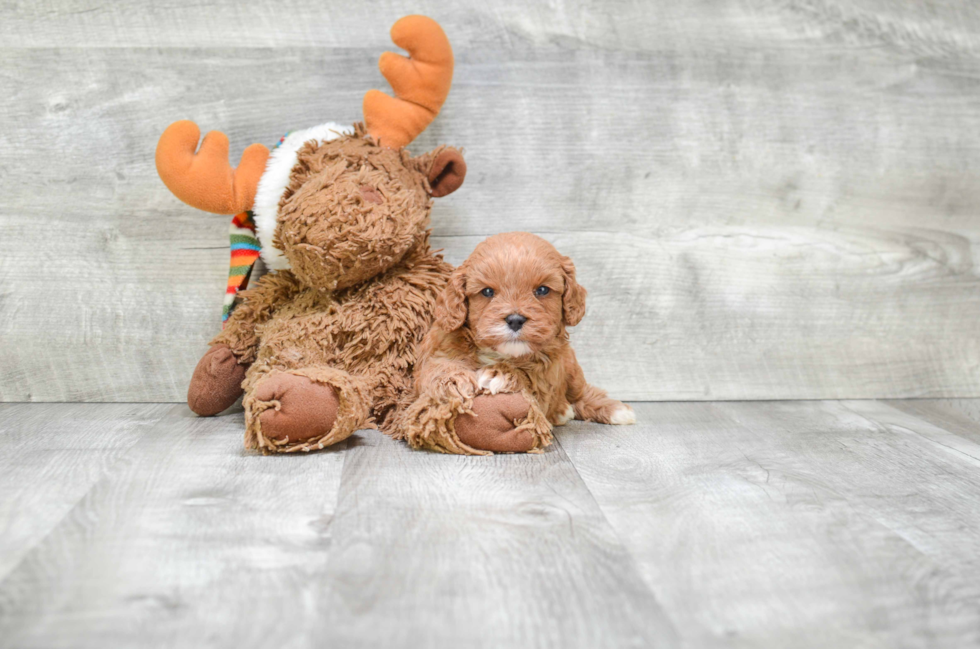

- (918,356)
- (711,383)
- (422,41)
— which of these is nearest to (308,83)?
(422,41)

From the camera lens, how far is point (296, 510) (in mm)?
791

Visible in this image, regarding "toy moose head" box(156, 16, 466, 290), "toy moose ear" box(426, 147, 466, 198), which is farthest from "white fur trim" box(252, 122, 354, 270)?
"toy moose ear" box(426, 147, 466, 198)

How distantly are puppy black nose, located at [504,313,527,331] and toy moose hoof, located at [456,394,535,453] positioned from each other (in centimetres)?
9

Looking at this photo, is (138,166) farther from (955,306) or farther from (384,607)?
(955,306)

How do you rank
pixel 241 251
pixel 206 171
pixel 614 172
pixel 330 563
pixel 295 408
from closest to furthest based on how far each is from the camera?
pixel 330 563, pixel 295 408, pixel 206 171, pixel 241 251, pixel 614 172

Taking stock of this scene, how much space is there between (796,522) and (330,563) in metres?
0.49

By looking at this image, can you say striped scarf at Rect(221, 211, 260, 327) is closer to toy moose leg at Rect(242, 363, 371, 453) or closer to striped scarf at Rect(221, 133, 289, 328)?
striped scarf at Rect(221, 133, 289, 328)

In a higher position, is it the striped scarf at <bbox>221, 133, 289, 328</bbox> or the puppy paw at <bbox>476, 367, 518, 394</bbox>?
the striped scarf at <bbox>221, 133, 289, 328</bbox>

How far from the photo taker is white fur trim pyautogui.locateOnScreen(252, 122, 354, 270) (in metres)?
1.09

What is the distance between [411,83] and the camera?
44.6 inches

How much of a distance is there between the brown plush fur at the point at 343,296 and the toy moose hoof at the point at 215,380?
0.05 feet

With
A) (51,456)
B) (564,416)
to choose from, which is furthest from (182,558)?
(564,416)

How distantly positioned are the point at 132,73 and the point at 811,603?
1249 millimetres

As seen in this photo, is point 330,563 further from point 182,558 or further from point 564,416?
point 564,416
